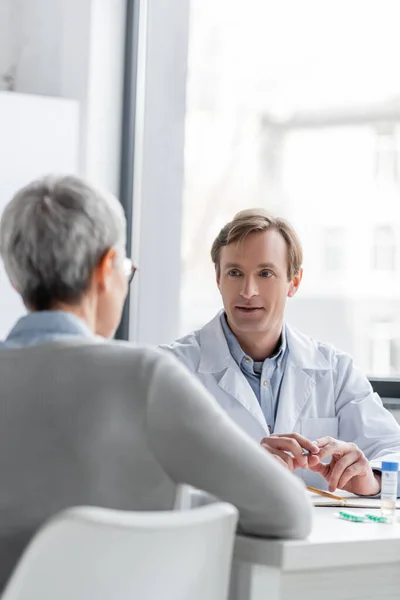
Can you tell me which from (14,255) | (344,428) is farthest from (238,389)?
(14,255)

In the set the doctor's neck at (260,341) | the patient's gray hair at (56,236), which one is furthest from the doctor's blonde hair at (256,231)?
the patient's gray hair at (56,236)

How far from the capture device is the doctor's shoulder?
2723mm

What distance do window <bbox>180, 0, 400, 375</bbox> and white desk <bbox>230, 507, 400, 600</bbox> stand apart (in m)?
2.06

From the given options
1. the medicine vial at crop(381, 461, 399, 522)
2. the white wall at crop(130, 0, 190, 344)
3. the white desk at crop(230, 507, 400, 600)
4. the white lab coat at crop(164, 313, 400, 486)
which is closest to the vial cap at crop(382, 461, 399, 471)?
the medicine vial at crop(381, 461, 399, 522)

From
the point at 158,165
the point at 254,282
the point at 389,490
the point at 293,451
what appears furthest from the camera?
the point at 158,165

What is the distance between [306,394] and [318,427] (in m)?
0.09

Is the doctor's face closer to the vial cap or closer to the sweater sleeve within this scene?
the vial cap

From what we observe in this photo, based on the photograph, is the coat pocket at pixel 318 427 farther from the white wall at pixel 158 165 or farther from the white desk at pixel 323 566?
the white wall at pixel 158 165

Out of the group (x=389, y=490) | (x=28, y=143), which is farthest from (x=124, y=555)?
(x=28, y=143)

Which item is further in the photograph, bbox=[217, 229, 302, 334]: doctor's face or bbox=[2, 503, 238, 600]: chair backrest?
bbox=[217, 229, 302, 334]: doctor's face

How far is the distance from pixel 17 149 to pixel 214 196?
0.87 meters

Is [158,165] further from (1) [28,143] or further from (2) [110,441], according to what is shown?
(2) [110,441]

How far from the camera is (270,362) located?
271 cm

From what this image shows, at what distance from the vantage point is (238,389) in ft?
8.67
